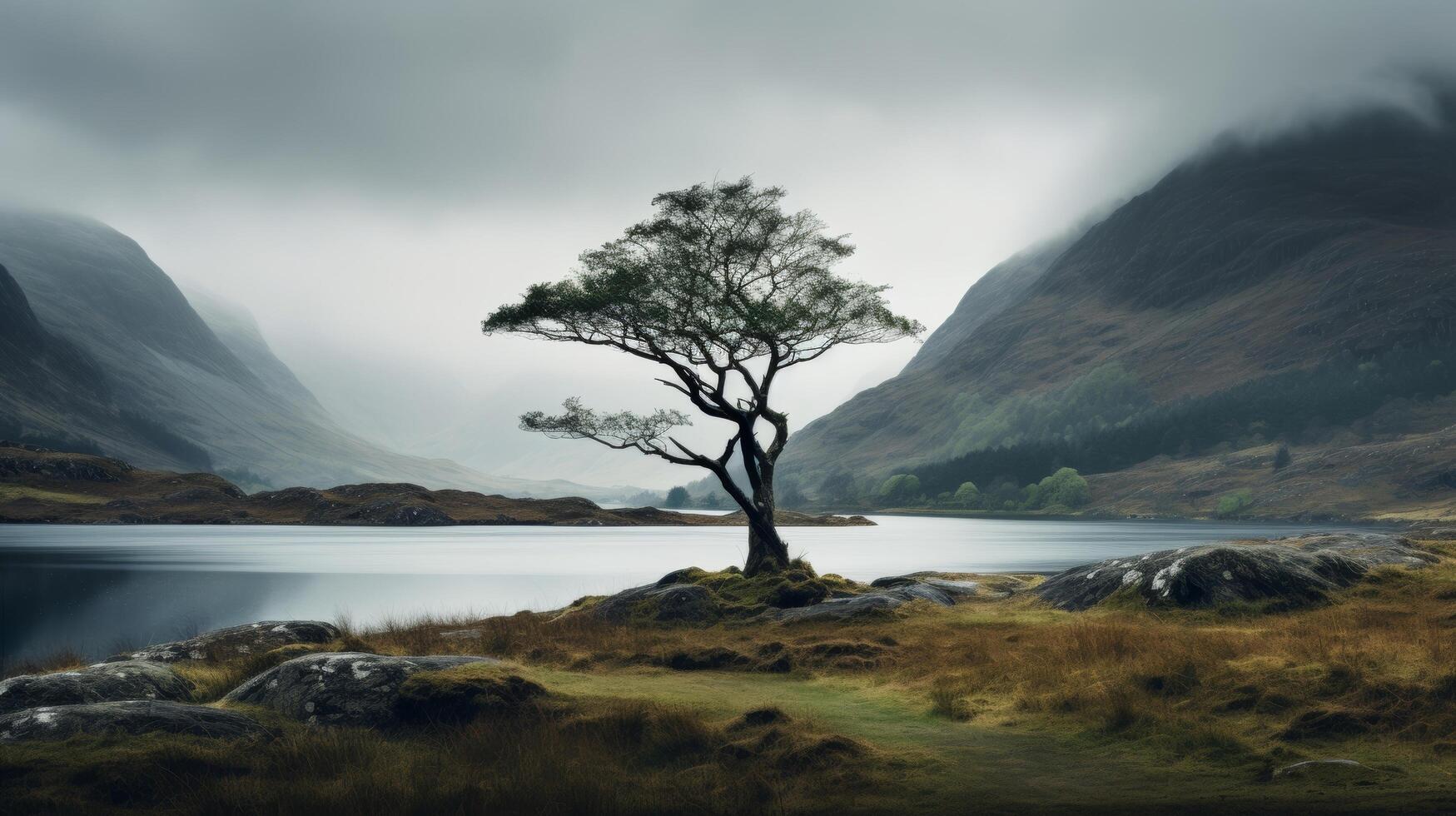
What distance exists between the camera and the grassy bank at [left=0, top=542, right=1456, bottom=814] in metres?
10.9

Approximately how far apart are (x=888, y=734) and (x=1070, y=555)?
250 ft

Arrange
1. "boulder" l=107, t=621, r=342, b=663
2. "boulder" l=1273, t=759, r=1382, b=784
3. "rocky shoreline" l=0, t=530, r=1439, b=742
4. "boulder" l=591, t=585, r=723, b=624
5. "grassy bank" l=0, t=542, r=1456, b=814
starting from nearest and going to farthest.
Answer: "grassy bank" l=0, t=542, r=1456, b=814
"boulder" l=1273, t=759, r=1382, b=784
"rocky shoreline" l=0, t=530, r=1439, b=742
"boulder" l=107, t=621, r=342, b=663
"boulder" l=591, t=585, r=723, b=624

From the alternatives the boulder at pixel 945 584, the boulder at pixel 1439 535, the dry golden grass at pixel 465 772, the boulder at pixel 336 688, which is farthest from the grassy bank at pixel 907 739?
the boulder at pixel 1439 535

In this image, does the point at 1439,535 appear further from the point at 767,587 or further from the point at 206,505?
the point at 206,505

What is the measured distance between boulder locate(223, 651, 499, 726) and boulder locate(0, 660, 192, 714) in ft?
5.36

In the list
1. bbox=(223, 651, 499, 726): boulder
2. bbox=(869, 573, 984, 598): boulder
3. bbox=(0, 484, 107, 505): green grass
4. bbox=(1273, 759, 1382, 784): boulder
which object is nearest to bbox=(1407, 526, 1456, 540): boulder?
bbox=(869, 573, 984, 598): boulder

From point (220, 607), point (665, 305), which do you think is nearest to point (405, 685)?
point (665, 305)

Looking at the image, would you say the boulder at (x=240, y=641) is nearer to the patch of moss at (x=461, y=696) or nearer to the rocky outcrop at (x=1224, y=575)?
the patch of moss at (x=461, y=696)

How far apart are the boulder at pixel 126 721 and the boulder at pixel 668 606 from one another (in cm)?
1647

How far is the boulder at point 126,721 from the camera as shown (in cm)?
1206

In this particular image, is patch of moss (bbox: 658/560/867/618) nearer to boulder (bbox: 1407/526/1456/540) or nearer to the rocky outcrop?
the rocky outcrop

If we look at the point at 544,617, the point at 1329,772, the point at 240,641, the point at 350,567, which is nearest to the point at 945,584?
the point at 544,617

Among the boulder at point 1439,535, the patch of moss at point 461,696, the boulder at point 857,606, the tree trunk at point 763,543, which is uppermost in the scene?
the tree trunk at point 763,543

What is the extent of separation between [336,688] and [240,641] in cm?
1151
